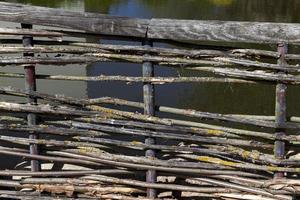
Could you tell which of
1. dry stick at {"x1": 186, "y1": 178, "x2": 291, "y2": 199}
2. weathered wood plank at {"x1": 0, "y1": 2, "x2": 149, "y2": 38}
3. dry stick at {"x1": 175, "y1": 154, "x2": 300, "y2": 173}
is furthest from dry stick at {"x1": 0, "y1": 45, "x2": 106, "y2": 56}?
dry stick at {"x1": 186, "y1": 178, "x2": 291, "y2": 199}

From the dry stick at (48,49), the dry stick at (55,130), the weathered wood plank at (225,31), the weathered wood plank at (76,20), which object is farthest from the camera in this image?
the dry stick at (55,130)

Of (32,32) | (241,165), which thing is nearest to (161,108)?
(241,165)

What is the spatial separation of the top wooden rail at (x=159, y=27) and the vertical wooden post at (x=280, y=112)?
0.06 metres

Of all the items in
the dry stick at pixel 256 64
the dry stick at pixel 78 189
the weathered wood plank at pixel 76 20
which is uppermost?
the weathered wood plank at pixel 76 20

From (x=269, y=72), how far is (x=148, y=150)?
0.66 metres

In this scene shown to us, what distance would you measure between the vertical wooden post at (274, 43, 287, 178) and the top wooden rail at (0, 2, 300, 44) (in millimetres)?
60

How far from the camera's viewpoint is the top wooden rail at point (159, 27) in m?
2.59

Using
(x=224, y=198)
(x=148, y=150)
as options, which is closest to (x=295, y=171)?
(x=224, y=198)

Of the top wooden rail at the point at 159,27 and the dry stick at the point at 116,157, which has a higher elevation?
the top wooden rail at the point at 159,27

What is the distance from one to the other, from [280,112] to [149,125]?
58cm

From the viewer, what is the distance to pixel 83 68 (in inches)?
169

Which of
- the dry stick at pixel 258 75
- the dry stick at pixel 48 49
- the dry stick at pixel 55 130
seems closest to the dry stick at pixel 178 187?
the dry stick at pixel 55 130

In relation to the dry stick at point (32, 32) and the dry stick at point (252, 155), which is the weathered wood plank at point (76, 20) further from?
the dry stick at point (252, 155)

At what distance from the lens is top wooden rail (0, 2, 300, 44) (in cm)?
259
